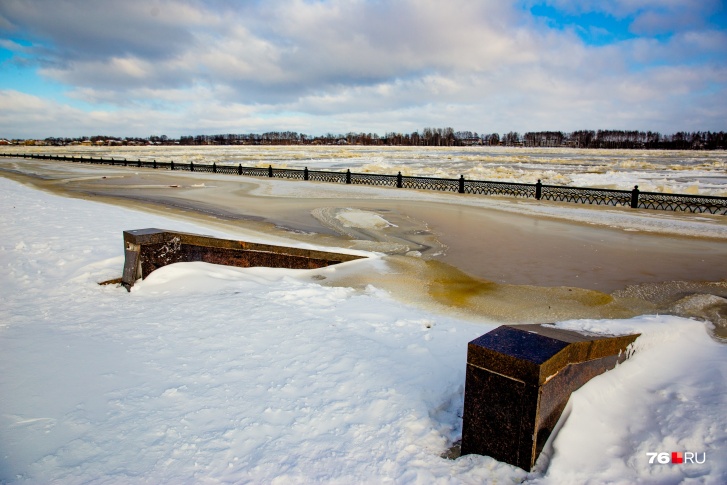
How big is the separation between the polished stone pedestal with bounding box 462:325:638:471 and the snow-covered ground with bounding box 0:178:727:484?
13 cm

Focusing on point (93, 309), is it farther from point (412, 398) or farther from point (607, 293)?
point (607, 293)

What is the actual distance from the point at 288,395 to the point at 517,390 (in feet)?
6.03

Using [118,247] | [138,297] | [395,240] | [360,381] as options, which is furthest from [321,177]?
[360,381]

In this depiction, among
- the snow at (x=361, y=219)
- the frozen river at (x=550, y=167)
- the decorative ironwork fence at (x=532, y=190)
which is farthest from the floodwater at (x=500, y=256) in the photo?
the frozen river at (x=550, y=167)

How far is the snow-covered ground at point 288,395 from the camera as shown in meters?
2.83

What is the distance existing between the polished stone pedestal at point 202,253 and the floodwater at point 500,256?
34.4 inches

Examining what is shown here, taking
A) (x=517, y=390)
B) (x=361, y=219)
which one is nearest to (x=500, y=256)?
(x=361, y=219)

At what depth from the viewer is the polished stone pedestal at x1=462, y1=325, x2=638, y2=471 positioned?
2717mm

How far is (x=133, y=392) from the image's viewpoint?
3689 millimetres

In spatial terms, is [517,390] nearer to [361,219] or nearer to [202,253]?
[202,253]

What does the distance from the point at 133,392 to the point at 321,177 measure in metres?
26.7

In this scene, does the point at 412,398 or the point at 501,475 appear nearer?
the point at 501,475

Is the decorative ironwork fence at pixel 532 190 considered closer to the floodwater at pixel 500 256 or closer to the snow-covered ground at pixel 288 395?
the floodwater at pixel 500 256

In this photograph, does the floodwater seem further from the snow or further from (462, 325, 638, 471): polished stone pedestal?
(462, 325, 638, 471): polished stone pedestal
